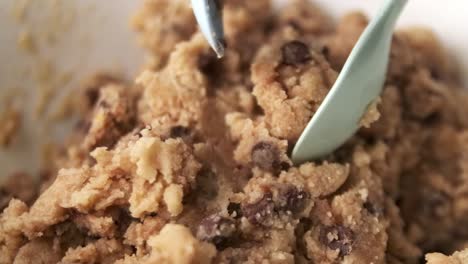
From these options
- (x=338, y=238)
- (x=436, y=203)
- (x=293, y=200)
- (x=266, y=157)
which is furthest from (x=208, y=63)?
(x=436, y=203)

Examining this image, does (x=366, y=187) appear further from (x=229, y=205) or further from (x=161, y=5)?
(x=161, y=5)

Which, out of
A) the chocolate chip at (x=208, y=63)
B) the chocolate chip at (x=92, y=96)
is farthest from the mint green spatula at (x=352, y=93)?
the chocolate chip at (x=92, y=96)

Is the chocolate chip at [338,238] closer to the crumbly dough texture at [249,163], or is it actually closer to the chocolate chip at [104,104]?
the crumbly dough texture at [249,163]

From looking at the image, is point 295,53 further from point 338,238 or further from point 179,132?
point 338,238

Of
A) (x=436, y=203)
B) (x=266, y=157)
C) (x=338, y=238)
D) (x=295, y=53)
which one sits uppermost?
(x=295, y=53)

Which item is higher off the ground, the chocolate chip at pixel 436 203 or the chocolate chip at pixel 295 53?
the chocolate chip at pixel 295 53

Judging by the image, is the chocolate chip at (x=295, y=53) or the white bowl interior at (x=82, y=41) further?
the white bowl interior at (x=82, y=41)
